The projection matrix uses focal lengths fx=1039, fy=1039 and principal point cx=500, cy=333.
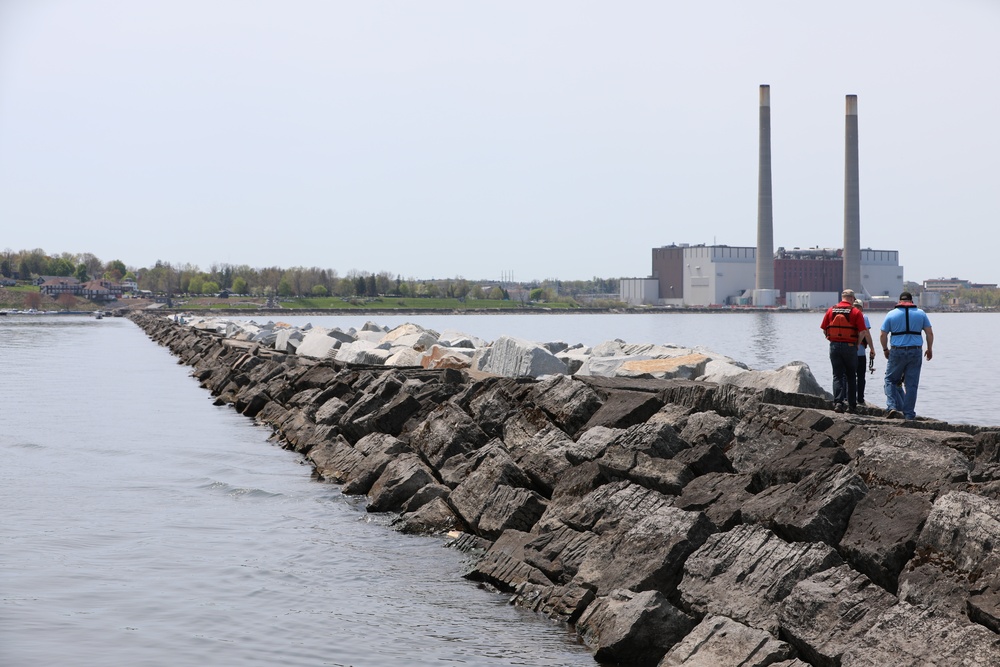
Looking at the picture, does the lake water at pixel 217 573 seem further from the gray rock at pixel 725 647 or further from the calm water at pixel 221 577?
the gray rock at pixel 725 647

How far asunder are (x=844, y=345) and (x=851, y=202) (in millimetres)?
98830

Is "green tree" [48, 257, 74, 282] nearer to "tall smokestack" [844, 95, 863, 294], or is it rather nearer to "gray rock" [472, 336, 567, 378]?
"tall smokestack" [844, 95, 863, 294]

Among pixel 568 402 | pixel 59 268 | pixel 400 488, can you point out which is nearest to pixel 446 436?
pixel 400 488

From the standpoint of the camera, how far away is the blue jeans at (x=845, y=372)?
11.1 meters

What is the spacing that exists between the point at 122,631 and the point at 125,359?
37.0 m

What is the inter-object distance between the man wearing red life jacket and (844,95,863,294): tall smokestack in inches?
3643

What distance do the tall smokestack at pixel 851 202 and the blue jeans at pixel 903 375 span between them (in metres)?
92.3

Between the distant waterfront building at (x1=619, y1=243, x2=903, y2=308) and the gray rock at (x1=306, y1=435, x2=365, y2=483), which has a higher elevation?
the distant waterfront building at (x1=619, y1=243, x2=903, y2=308)

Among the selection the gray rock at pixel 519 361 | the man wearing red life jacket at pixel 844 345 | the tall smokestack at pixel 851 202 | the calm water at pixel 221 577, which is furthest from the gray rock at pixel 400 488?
the tall smokestack at pixel 851 202

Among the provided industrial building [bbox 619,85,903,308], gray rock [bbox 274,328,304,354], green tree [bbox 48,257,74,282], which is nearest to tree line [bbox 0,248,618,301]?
green tree [bbox 48,257,74,282]

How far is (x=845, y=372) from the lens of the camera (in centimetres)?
1130

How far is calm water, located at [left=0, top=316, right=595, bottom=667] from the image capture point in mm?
6297

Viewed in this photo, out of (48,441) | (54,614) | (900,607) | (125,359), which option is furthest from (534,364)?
(125,359)

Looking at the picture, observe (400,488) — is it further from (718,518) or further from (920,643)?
(920,643)
